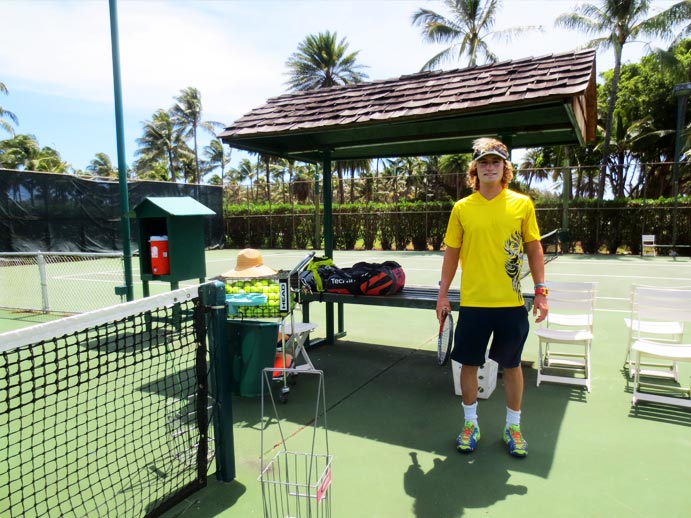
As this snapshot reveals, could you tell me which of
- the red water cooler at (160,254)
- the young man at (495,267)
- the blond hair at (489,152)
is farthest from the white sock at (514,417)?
the red water cooler at (160,254)

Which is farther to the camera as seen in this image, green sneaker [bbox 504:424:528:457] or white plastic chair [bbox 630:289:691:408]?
white plastic chair [bbox 630:289:691:408]

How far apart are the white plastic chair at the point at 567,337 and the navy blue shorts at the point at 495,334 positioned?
5.03 feet

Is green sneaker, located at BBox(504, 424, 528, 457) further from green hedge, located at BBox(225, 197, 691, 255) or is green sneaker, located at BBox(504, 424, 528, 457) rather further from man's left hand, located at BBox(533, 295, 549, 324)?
green hedge, located at BBox(225, 197, 691, 255)

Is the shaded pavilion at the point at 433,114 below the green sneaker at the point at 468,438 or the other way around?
the other way around

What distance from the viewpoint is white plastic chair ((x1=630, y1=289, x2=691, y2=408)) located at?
13.1 ft

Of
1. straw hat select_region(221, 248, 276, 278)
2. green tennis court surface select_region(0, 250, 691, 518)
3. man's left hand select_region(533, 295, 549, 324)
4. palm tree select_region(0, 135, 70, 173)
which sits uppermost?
palm tree select_region(0, 135, 70, 173)

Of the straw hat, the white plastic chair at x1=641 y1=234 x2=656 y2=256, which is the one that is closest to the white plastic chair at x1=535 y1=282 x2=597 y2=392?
the straw hat

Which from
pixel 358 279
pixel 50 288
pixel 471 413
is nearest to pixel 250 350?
pixel 358 279

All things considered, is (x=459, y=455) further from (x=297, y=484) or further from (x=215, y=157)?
(x=215, y=157)

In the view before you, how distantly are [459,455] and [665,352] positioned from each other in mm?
2104

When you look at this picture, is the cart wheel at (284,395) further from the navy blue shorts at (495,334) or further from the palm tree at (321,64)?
the palm tree at (321,64)

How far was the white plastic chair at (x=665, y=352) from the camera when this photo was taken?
3979 mm

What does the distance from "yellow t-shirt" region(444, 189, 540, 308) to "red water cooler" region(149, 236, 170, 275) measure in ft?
12.6

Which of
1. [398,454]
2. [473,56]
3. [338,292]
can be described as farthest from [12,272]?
[473,56]
